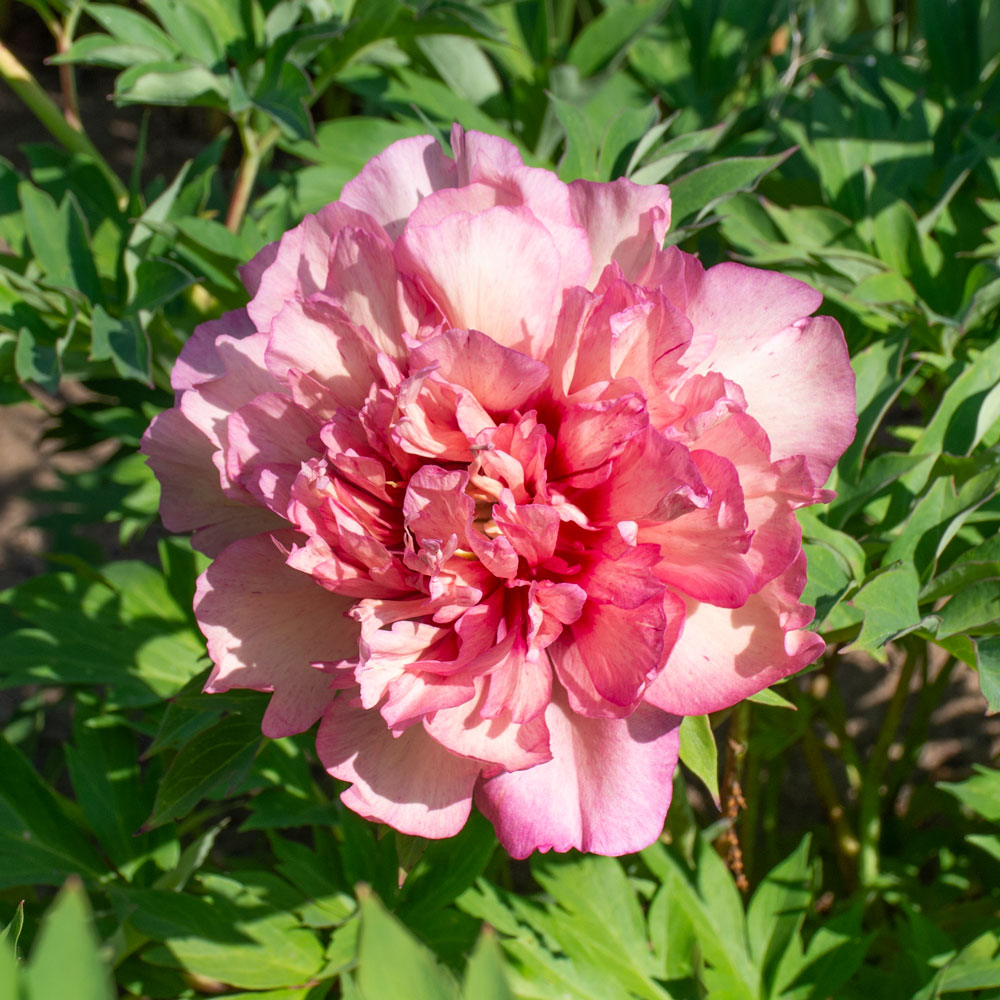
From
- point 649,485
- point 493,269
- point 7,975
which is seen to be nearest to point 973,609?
point 649,485

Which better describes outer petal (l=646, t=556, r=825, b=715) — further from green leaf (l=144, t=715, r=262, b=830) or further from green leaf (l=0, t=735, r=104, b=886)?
green leaf (l=0, t=735, r=104, b=886)

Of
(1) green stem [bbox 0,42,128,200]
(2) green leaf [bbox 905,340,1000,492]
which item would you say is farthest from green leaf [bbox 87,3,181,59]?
(2) green leaf [bbox 905,340,1000,492]

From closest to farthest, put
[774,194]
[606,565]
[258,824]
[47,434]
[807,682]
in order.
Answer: [606,565] < [258,824] < [774,194] < [47,434] < [807,682]

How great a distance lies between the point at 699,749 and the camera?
62cm

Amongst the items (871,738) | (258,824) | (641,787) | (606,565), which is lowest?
(871,738)

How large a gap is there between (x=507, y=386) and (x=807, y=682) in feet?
3.97

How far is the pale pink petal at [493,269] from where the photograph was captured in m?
0.59

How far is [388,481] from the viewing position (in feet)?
2.03

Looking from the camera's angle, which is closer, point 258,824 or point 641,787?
point 641,787

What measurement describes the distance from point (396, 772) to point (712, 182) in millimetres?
495

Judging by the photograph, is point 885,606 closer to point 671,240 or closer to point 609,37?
point 671,240

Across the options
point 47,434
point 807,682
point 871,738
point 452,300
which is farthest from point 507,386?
point 871,738

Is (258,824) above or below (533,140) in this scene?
below

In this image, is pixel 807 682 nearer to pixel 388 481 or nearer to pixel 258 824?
pixel 258 824
